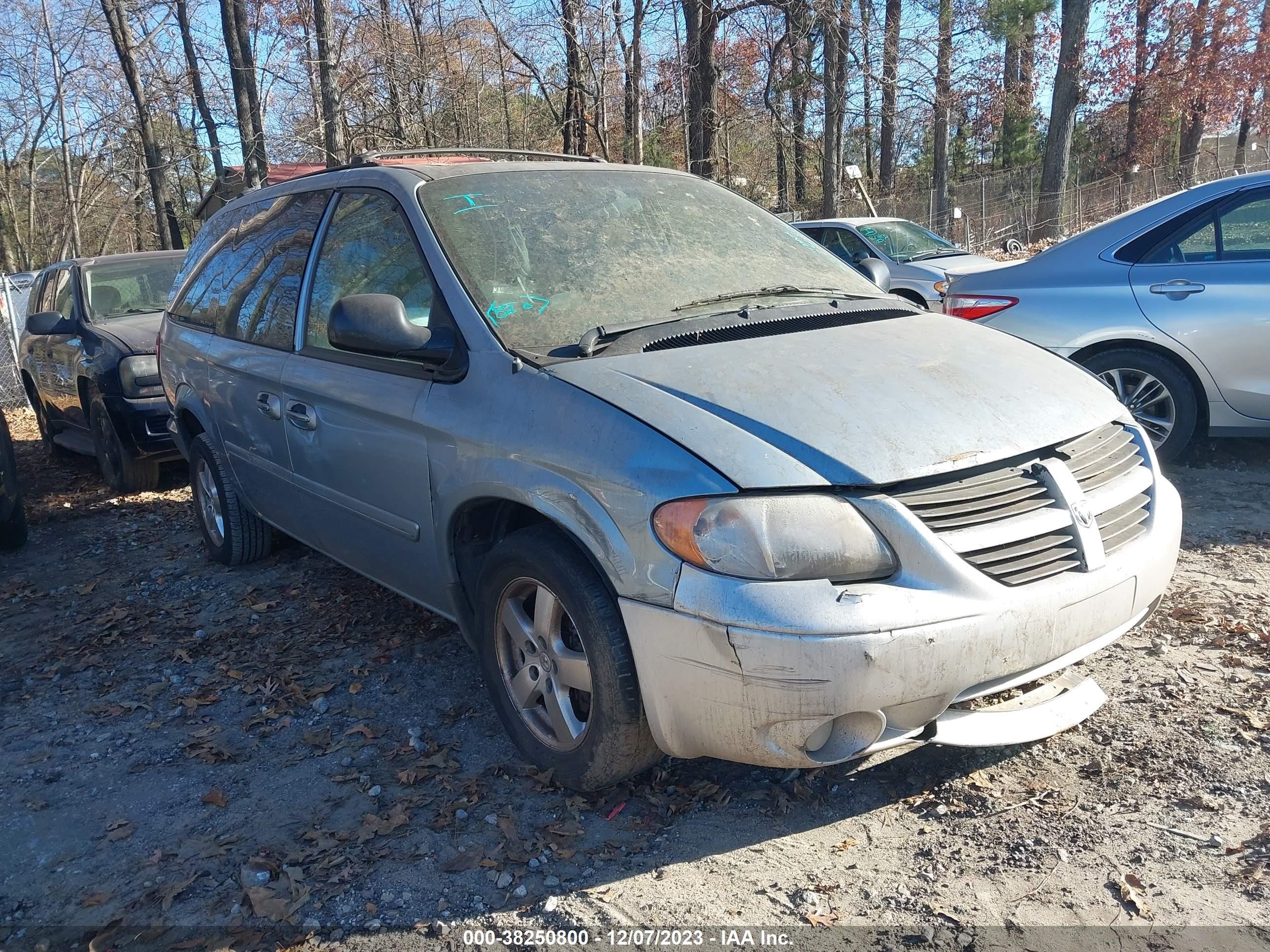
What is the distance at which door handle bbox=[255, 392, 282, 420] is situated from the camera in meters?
4.00

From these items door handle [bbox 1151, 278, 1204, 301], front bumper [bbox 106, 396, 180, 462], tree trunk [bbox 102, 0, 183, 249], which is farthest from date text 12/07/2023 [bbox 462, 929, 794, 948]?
tree trunk [bbox 102, 0, 183, 249]

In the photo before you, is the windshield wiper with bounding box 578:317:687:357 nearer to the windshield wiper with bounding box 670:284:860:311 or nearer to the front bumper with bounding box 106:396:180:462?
the windshield wiper with bounding box 670:284:860:311

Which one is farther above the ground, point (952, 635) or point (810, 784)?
point (952, 635)

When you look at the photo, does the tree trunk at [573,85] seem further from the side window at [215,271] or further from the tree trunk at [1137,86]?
the tree trunk at [1137,86]

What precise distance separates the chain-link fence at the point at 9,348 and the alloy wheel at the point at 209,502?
378 inches

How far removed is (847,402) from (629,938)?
1.46 m

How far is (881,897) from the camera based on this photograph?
2.37 m

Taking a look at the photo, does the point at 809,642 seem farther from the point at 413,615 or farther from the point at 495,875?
the point at 413,615

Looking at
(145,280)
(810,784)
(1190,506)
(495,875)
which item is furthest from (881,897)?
(145,280)

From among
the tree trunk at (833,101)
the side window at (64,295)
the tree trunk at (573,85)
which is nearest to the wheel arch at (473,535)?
the side window at (64,295)

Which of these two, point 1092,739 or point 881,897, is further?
point 1092,739

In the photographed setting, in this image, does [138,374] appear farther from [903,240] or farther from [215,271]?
[903,240]

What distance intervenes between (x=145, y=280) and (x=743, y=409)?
7.38 metres

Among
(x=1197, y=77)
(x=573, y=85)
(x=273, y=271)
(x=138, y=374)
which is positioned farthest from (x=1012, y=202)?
(x=273, y=271)
